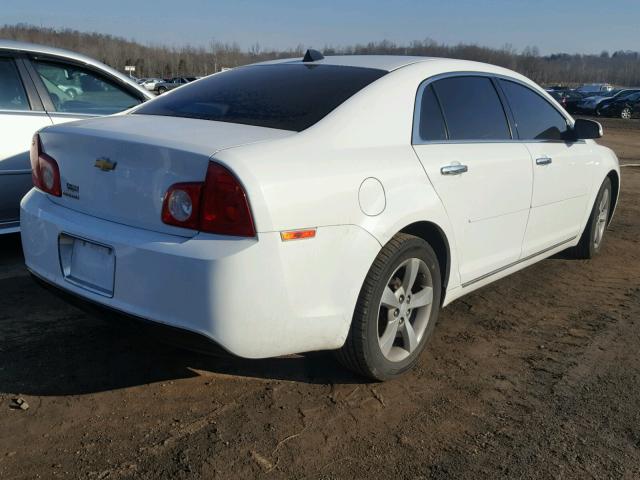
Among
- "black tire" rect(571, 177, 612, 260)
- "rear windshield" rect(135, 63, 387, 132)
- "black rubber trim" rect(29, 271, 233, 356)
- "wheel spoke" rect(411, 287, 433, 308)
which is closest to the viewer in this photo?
"black rubber trim" rect(29, 271, 233, 356)

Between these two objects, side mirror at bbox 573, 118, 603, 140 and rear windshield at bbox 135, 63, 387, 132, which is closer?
rear windshield at bbox 135, 63, 387, 132

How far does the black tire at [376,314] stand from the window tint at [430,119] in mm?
590

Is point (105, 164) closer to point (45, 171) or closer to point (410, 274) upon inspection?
point (45, 171)

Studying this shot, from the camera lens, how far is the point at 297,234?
8.33 feet

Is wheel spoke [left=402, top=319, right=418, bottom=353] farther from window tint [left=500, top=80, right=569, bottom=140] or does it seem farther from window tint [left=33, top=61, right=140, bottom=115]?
window tint [left=33, top=61, right=140, bottom=115]

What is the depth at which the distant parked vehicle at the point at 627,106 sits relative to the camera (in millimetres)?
31703

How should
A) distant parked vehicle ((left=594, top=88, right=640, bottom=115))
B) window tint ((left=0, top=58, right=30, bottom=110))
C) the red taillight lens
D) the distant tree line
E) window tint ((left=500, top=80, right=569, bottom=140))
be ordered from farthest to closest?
1. the distant tree line
2. distant parked vehicle ((left=594, top=88, right=640, bottom=115))
3. window tint ((left=0, top=58, right=30, bottom=110))
4. window tint ((left=500, top=80, right=569, bottom=140))
5. the red taillight lens

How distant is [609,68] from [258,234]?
142284mm

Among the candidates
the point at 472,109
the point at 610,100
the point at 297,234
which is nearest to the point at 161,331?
the point at 297,234

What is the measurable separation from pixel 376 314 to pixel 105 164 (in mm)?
1377

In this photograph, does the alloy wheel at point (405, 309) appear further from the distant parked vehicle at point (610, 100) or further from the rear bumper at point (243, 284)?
the distant parked vehicle at point (610, 100)

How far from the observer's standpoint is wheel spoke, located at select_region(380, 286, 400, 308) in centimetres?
304

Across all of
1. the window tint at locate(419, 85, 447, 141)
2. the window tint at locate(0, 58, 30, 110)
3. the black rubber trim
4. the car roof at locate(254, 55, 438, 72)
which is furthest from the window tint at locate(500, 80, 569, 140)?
the window tint at locate(0, 58, 30, 110)

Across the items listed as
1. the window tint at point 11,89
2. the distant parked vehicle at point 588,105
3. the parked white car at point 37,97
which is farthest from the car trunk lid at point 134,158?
the distant parked vehicle at point 588,105
